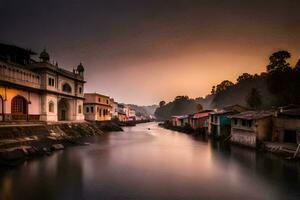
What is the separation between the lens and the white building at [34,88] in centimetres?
3519

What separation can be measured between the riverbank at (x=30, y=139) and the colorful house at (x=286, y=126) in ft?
96.6

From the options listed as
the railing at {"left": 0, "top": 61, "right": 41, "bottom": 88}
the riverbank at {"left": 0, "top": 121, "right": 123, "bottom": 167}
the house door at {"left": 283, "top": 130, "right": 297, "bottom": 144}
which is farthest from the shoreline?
the house door at {"left": 283, "top": 130, "right": 297, "bottom": 144}

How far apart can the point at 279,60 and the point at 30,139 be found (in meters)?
56.8

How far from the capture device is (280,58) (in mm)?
60312

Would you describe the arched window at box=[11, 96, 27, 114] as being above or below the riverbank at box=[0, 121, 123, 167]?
above

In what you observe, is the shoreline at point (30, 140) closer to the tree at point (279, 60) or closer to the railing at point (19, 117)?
the railing at point (19, 117)

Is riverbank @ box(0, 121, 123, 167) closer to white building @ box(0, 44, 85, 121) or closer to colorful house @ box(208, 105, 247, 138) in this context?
white building @ box(0, 44, 85, 121)

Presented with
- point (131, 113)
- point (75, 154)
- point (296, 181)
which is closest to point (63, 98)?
point (75, 154)

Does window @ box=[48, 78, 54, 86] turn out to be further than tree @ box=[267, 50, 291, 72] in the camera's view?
No

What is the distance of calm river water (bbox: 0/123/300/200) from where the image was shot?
16219mm

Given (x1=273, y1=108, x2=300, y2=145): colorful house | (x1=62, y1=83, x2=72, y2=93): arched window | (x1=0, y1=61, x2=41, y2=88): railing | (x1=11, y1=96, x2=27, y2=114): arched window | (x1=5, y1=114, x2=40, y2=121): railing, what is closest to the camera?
(x1=273, y1=108, x2=300, y2=145): colorful house

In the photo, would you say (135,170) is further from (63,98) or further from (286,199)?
(63,98)

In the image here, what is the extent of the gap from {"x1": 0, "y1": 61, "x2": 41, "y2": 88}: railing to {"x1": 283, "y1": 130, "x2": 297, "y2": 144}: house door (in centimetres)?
3877

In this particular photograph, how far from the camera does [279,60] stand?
198 feet
